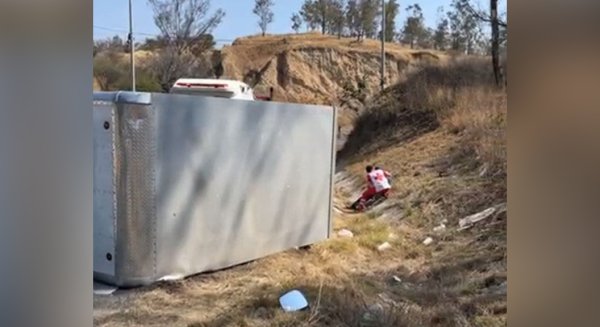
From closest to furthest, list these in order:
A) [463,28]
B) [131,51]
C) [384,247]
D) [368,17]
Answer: [463,28]
[368,17]
[384,247]
[131,51]

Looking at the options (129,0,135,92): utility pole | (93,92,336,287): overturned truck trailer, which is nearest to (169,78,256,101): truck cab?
(93,92,336,287): overturned truck trailer

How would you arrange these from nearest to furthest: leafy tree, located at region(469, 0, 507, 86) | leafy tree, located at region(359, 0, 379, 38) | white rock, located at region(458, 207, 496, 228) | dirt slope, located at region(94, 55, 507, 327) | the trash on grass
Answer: leafy tree, located at region(469, 0, 507, 86), white rock, located at region(458, 207, 496, 228), dirt slope, located at region(94, 55, 507, 327), leafy tree, located at region(359, 0, 379, 38), the trash on grass

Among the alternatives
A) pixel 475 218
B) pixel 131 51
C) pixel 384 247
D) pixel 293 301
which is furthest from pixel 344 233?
pixel 131 51

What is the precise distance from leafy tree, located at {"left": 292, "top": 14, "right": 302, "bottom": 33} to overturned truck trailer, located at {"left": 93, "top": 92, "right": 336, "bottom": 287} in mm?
368

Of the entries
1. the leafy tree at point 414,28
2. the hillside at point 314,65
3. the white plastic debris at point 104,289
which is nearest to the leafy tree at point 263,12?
the hillside at point 314,65

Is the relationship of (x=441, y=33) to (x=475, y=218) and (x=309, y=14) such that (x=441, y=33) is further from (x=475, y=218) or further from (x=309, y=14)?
(x=475, y=218)

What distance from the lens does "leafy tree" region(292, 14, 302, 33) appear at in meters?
2.02

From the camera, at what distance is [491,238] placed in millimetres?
1602

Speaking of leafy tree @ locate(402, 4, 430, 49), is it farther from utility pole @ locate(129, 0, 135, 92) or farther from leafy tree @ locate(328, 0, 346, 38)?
utility pole @ locate(129, 0, 135, 92)

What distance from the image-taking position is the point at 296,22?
203cm

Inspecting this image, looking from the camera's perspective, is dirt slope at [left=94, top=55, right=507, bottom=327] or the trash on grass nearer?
dirt slope at [left=94, top=55, right=507, bottom=327]

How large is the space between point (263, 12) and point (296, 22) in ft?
0.45
